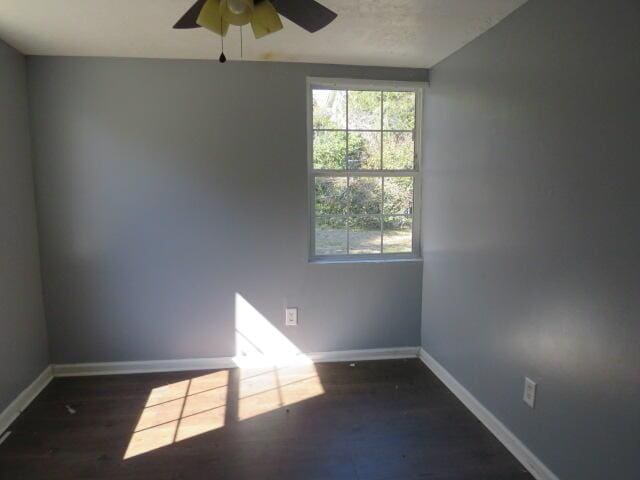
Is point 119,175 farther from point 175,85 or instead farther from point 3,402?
point 3,402

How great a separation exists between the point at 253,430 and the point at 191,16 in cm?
206

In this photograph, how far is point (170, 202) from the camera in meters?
2.90

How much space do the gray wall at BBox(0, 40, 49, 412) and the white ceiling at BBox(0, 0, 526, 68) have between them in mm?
305

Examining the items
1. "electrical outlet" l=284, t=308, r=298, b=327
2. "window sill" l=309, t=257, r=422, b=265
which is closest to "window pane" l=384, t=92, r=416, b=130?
"window sill" l=309, t=257, r=422, b=265

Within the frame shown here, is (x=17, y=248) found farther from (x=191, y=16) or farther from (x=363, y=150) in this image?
(x=363, y=150)

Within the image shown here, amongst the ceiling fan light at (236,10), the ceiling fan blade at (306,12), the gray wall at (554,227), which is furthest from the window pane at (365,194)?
the ceiling fan light at (236,10)

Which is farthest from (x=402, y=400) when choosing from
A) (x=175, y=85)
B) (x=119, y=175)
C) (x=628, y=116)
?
(x=175, y=85)

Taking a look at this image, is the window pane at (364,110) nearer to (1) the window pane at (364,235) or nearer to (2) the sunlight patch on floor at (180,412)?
(1) the window pane at (364,235)

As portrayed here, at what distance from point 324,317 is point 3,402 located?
206cm

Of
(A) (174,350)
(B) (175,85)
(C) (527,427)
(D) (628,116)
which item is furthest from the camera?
(A) (174,350)

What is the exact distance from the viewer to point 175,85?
2.83m

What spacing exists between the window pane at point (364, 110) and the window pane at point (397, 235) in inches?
29.1

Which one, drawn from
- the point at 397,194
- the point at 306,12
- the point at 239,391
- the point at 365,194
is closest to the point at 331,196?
the point at 365,194

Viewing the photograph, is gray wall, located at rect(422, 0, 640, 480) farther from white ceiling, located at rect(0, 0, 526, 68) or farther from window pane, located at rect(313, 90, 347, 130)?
window pane, located at rect(313, 90, 347, 130)
